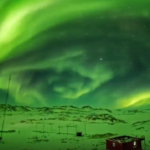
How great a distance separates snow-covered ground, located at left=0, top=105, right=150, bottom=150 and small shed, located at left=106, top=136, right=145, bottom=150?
0.13 ft

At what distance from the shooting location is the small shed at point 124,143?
8.15 feet

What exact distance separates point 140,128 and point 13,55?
4.59 feet

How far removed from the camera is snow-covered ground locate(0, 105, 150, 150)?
2533 millimetres

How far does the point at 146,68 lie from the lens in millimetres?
2654

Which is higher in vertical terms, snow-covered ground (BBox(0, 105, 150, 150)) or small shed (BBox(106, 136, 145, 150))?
snow-covered ground (BBox(0, 105, 150, 150))

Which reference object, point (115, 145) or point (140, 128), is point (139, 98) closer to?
point (140, 128)

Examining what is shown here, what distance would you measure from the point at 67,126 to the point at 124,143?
1.78 feet

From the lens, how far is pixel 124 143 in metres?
2.48

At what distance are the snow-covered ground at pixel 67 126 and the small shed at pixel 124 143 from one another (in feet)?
0.13

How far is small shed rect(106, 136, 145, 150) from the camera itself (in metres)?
2.48

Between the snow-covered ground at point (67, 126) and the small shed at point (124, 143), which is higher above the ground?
the snow-covered ground at point (67, 126)

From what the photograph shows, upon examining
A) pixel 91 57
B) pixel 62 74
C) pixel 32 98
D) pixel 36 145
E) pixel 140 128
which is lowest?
pixel 36 145

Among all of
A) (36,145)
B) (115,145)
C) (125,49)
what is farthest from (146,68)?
(36,145)

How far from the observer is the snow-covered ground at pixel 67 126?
2533 mm
